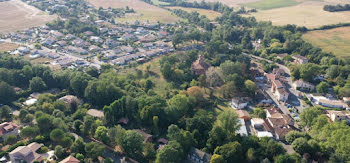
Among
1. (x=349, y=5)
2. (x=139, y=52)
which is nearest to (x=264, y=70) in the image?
(x=139, y=52)

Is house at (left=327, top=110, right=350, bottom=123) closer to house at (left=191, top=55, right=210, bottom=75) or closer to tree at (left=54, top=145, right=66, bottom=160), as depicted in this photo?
house at (left=191, top=55, right=210, bottom=75)

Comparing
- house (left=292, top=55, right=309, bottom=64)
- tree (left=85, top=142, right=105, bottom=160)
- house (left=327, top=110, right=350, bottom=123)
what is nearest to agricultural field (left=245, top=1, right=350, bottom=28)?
house (left=292, top=55, right=309, bottom=64)

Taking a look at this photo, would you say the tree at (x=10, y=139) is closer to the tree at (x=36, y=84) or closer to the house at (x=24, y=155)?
the house at (x=24, y=155)

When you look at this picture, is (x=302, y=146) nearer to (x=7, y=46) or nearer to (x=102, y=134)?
(x=102, y=134)

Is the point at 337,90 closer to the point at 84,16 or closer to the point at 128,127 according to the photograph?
the point at 128,127

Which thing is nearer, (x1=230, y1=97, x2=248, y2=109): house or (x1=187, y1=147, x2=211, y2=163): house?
(x1=187, y1=147, x2=211, y2=163): house
